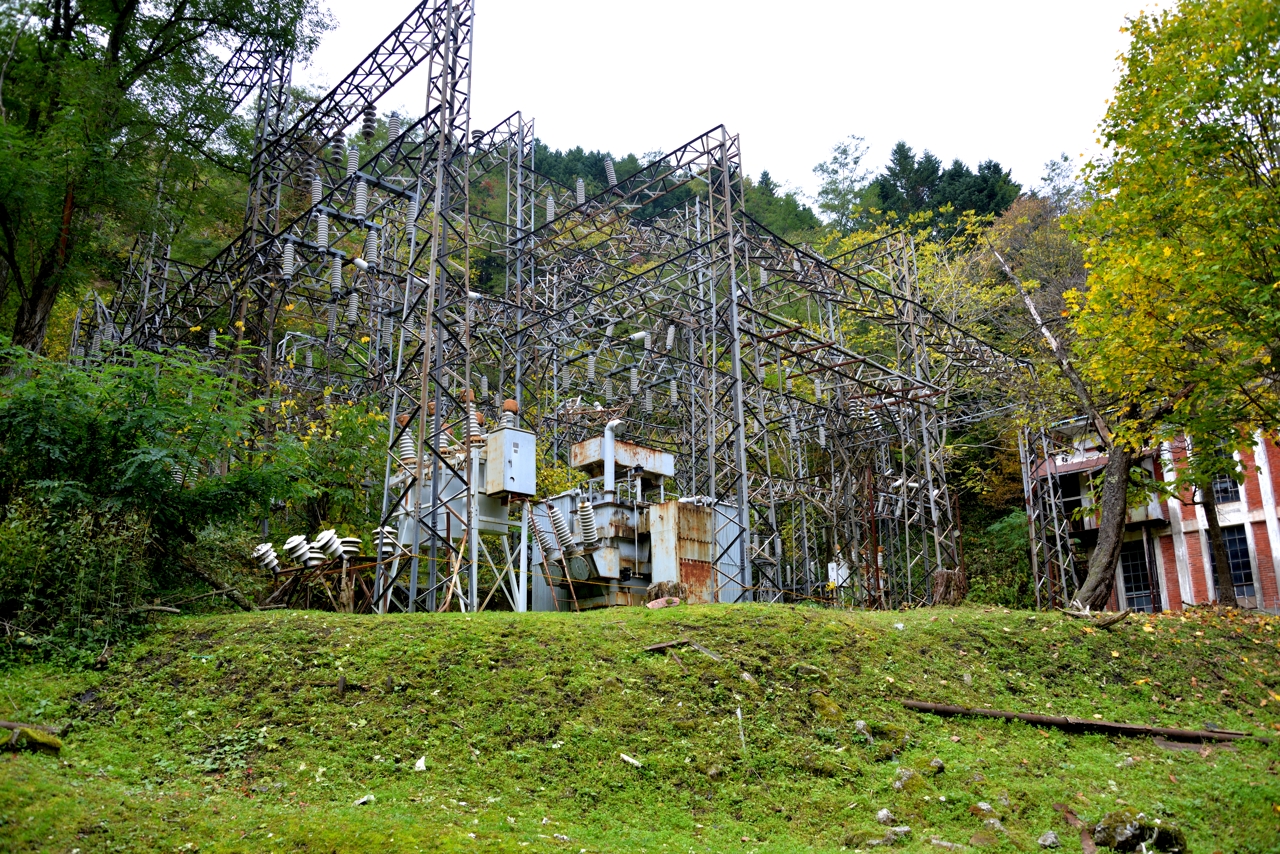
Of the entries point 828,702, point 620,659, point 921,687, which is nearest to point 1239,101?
point 921,687

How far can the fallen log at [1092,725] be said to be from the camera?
982cm

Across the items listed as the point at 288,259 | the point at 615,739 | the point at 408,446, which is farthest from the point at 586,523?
the point at 288,259

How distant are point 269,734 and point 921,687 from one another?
6.54 meters

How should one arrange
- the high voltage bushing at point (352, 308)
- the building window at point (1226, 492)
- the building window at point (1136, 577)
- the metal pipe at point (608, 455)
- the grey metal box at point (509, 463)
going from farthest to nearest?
the building window at point (1136, 577) → the building window at point (1226, 492) → the high voltage bushing at point (352, 308) → the metal pipe at point (608, 455) → the grey metal box at point (509, 463)

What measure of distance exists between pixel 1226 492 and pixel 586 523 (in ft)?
67.7

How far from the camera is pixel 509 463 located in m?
14.5

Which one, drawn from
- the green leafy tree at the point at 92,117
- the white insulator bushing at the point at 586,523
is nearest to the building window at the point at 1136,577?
the white insulator bushing at the point at 586,523

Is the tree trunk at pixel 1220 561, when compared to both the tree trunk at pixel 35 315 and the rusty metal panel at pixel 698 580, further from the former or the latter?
the tree trunk at pixel 35 315

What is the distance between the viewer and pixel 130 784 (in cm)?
737

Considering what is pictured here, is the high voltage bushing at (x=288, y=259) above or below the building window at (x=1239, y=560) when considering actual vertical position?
above

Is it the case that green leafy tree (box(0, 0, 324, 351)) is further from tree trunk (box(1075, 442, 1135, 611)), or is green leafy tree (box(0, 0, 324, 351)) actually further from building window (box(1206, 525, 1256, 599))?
building window (box(1206, 525, 1256, 599))

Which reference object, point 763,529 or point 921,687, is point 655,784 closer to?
point 921,687

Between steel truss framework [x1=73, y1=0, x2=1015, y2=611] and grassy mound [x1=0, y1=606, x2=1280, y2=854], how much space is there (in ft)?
12.6

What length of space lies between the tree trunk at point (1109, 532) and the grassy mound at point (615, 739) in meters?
2.95
